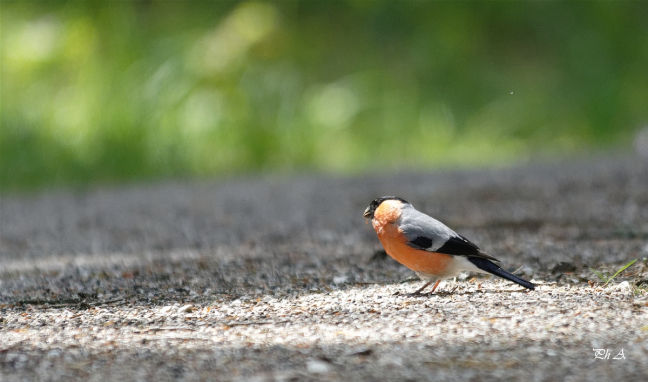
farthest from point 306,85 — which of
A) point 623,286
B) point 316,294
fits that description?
point 623,286

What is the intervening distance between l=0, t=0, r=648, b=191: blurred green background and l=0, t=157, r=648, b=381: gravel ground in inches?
80.9

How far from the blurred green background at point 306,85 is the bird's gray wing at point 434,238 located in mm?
5056

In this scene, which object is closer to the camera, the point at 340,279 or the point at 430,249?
the point at 430,249

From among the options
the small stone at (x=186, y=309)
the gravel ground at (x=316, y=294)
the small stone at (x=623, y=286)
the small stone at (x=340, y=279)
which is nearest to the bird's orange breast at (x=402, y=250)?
the gravel ground at (x=316, y=294)

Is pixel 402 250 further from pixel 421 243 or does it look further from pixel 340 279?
pixel 340 279

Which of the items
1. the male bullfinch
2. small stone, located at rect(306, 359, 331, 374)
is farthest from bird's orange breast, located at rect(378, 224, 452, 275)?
small stone, located at rect(306, 359, 331, 374)

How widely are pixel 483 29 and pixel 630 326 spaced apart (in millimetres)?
11968

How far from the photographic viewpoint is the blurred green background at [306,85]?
770cm

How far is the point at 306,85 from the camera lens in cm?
1206

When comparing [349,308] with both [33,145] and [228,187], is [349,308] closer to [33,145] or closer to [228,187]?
[228,187]

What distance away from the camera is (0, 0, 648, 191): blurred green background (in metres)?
7.70

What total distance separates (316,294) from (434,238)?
0.45 m

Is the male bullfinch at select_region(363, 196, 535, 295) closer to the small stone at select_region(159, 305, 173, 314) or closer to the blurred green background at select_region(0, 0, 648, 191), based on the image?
the small stone at select_region(159, 305, 173, 314)

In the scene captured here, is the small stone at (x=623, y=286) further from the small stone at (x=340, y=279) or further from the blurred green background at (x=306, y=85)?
the blurred green background at (x=306, y=85)
